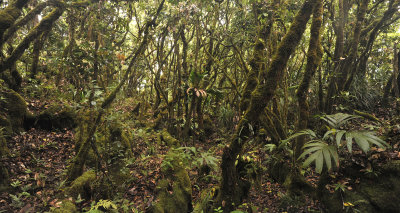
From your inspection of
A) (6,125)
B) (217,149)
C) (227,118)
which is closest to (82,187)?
(6,125)

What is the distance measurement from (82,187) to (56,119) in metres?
3.92

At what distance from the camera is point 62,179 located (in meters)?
4.54

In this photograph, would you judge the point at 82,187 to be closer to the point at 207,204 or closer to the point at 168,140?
the point at 207,204

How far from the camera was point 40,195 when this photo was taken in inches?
153

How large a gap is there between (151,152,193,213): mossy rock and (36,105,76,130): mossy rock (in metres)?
4.00

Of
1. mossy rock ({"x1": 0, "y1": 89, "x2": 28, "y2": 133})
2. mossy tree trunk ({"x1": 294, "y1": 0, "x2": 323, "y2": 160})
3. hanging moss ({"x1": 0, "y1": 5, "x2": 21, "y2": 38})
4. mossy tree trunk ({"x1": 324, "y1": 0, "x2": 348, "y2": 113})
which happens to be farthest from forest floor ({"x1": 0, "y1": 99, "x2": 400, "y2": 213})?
hanging moss ({"x1": 0, "y1": 5, "x2": 21, "y2": 38})

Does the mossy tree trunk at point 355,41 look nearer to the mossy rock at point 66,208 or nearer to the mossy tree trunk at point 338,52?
the mossy tree trunk at point 338,52

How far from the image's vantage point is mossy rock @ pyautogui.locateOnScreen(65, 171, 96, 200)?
147 inches

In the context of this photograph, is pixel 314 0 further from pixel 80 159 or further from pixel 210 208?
pixel 80 159

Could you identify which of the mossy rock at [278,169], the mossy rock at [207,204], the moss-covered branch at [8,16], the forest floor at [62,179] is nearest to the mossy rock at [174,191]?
the forest floor at [62,179]

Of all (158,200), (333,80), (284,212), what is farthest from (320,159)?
(333,80)

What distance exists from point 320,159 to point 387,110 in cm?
680

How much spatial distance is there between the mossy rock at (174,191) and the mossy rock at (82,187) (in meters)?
1.23

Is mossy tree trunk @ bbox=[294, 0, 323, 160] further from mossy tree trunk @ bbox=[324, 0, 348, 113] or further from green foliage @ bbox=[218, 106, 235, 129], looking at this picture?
green foliage @ bbox=[218, 106, 235, 129]
